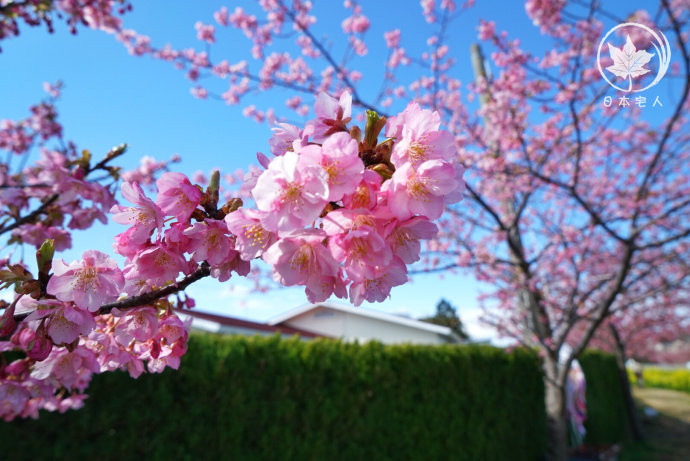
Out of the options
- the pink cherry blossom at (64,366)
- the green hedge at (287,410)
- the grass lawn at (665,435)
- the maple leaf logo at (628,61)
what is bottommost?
the grass lawn at (665,435)

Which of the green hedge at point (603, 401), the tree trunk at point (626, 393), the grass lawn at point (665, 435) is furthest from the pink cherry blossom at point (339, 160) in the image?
the tree trunk at point (626, 393)

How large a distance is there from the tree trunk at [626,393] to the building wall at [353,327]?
5.50m

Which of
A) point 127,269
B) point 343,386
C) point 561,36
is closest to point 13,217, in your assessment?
point 127,269

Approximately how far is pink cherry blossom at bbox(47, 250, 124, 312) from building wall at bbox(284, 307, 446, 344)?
1144 centimetres

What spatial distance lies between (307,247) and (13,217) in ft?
6.38

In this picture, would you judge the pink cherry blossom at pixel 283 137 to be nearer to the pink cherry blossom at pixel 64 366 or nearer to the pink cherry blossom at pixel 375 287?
the pink cherry blossom at pixel 375 287

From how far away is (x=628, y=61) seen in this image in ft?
8.52

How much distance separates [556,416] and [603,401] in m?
6.16

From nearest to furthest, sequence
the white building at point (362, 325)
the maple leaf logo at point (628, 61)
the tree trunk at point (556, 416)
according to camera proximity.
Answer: the maple leaf logo at point (628, 61) < the tree trunk at point (556, 416) < the white building at point (362, 325)

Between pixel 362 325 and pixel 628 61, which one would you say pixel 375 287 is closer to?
pixel 628 61

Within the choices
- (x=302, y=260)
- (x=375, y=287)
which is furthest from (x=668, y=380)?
(x=302, y=260)

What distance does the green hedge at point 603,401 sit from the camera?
396 inches

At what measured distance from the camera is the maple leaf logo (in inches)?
98.0

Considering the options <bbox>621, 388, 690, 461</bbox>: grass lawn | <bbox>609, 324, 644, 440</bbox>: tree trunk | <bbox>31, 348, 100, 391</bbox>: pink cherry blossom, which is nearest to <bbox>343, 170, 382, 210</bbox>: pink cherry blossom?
<bbox>31, 348, 100, 391</bbox>: pink cherry blossom
